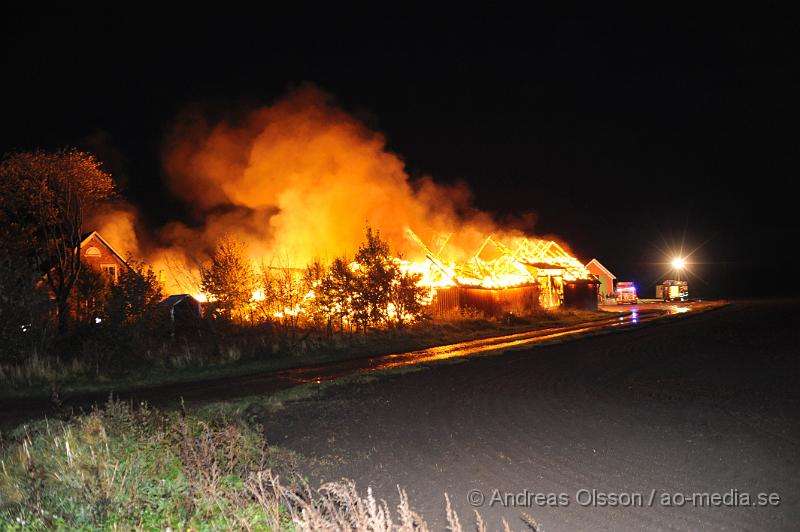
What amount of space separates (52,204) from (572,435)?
20.8 m

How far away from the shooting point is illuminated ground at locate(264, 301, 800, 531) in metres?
6.10

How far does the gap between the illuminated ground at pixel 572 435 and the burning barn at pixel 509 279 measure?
17.4m

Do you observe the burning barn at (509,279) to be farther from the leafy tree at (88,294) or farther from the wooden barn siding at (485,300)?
the leafy tree at (88,294)

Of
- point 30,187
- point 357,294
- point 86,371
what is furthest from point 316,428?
point 30,187

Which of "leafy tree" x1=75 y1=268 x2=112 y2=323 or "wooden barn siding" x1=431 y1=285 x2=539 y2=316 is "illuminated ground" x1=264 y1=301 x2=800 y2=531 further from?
"wooden barn siding" x1=431 y1=285 x2=539 y2=316

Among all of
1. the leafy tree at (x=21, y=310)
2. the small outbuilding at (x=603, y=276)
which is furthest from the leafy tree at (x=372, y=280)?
the small outbuilding at (x=603, y=276)

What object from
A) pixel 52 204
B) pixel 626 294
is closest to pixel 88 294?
pixel 52 204

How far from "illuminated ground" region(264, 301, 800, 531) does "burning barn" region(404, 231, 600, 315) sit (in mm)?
17359

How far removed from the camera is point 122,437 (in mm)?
6980

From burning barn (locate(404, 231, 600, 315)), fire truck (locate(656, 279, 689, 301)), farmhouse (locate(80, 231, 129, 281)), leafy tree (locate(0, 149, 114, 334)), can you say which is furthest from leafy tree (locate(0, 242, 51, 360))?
fire truck (locate(656, 279, 689, 301))

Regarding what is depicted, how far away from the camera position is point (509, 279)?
3947cm

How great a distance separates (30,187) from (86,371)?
8878 millimetres

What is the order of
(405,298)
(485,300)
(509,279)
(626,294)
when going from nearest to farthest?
(405,298), (485,300), (509,279), (626,294)

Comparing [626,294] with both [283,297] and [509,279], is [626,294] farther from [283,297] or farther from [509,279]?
[283,297]
